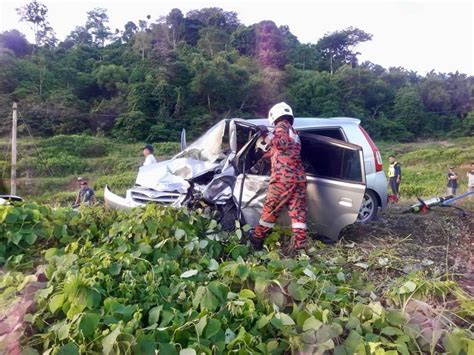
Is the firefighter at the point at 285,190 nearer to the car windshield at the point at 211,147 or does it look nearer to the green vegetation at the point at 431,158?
the car windshield at the point at 211,147

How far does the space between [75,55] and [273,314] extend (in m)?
47.6

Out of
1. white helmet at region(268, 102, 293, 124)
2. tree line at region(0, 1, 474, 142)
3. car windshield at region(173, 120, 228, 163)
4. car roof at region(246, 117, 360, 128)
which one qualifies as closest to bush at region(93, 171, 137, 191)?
tree line at region(0, 1, 474, 142)

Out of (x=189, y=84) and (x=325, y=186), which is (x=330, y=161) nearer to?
(x=325, y=186)

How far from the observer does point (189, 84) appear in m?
40.7

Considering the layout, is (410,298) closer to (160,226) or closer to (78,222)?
(160,226)

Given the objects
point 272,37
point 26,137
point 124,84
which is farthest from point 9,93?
point 272,37

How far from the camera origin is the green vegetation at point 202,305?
196 cm

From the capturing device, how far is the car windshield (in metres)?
5.50

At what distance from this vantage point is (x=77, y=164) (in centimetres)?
2780

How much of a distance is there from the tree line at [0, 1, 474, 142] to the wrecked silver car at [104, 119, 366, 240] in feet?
103

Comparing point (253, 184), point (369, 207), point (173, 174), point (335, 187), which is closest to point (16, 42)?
point (173, 174)

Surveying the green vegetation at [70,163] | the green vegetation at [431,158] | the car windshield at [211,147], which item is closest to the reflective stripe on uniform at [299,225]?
the car windshield at [211,147]

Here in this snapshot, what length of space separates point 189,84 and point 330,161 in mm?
37502

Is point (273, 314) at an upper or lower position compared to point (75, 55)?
lower
